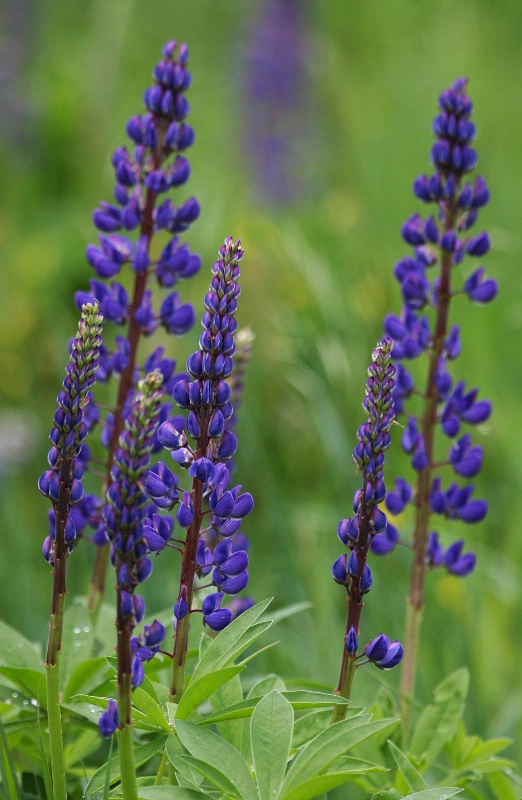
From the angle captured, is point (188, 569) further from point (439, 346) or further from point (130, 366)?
point (439, 346)

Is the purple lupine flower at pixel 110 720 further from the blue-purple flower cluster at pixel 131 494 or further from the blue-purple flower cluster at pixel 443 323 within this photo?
the blue-purple flower cluster at pixel 443 323

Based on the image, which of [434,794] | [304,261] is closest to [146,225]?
[434,794]

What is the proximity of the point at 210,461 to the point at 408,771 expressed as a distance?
1.41ft

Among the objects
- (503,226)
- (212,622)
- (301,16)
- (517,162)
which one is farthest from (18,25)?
(212,622)

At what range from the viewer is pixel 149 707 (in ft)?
3.97

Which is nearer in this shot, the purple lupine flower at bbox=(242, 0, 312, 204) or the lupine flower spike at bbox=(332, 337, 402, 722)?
the lupine flower spike at bbox=(332, 337, 402, 722)

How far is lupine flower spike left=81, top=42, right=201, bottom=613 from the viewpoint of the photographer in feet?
5.34

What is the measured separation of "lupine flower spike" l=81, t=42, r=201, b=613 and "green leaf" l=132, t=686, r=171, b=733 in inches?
16.4

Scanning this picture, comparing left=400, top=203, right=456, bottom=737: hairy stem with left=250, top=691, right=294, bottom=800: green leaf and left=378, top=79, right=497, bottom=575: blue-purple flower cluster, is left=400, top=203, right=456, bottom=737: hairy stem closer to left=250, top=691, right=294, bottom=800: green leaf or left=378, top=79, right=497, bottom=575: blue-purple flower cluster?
left=378, top=79, right=497, bottom=575: blue-purple flower cluster

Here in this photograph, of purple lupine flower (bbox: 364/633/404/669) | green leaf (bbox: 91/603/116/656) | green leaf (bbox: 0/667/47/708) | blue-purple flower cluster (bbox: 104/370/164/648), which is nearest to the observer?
blue-purple flower cluster (bbox: 104/370/164/648)

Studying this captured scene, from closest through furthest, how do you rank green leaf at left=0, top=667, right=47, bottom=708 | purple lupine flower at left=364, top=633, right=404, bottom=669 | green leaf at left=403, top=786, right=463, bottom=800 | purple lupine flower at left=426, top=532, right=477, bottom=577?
1. green leaf at left=403, top=786, right=463, bottom=800
2. purple lupine flower at left=364, top=633, right=404, bottom=669
3. green leaf at left=0, top=667, right=47, bottom=708
4. purple lupine flower at left=426, top=532, right=477, bottom=577

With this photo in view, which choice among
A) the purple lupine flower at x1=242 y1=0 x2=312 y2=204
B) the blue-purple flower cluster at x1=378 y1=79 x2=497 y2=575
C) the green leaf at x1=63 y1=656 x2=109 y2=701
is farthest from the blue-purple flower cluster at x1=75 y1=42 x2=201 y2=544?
the purple lupine flower at x1=242 y1=0 x2=312 y2=204

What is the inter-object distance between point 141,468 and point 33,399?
2311 mm

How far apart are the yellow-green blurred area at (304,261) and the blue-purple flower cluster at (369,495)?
21.8 inches
